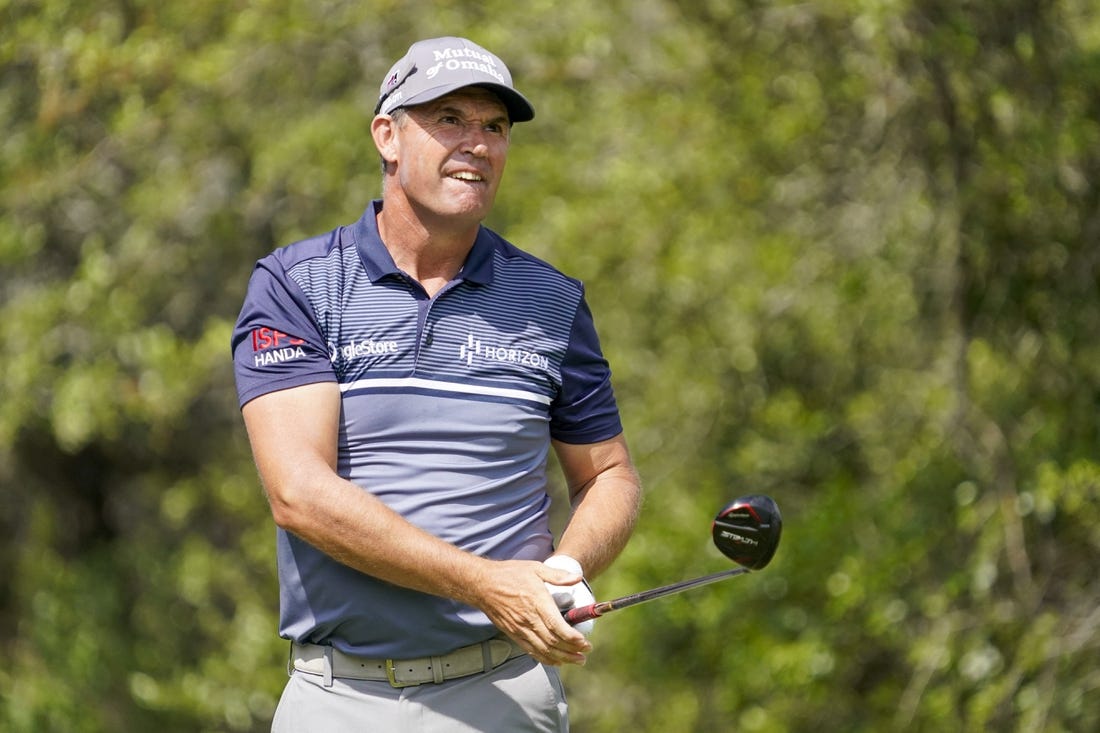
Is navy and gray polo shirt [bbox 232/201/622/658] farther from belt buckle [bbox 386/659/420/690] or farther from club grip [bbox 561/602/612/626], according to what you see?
club grip [bbox 561/602/612/626]

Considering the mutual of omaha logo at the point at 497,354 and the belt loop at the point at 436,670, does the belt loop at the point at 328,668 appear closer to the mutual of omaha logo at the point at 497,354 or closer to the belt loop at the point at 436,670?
the belt loop at the point at 436,670

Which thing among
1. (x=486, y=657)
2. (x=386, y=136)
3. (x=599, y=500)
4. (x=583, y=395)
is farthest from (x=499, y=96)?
(x=486, y=657)

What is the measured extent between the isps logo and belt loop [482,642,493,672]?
664 millimetres

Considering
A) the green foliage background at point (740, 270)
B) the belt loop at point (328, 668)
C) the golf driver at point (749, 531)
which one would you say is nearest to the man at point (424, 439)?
the belt loop at point (328, 668)

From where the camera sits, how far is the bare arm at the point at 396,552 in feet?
10.1

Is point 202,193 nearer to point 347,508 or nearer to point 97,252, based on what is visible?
point 97,252

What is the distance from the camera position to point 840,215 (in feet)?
27.9

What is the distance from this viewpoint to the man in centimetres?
312

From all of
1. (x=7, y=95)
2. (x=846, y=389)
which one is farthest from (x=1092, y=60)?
(x=7, y=95)

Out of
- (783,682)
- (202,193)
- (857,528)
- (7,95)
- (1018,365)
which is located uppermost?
(7,95)

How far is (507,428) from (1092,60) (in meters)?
4.22

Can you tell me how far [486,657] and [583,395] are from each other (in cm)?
59

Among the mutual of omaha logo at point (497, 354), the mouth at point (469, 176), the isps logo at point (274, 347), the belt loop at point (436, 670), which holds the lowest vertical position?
the belt loop at point (436, 670)

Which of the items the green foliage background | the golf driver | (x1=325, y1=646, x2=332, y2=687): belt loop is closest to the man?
(x1=325, y1=646, x2=332, y2=687): belt loop
